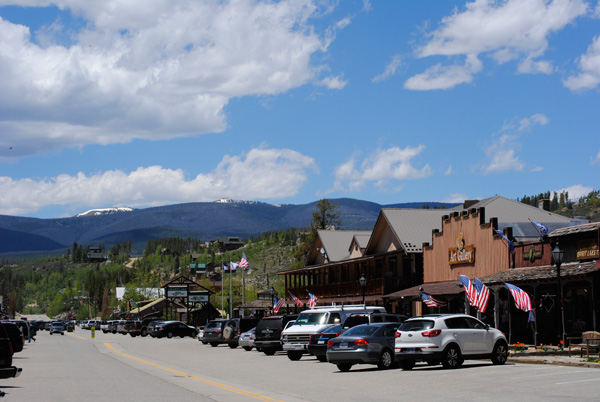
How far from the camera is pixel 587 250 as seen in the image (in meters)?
30.4

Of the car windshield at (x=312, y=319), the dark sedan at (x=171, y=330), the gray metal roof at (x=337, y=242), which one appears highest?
the gray metal roof at (x=337, y=242)

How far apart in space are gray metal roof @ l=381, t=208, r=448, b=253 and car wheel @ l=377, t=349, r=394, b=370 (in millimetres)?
25352

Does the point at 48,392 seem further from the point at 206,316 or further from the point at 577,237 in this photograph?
the point at 206,316

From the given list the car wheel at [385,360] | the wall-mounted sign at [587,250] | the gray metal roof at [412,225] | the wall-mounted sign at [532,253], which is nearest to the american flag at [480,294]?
the wall-mounted sign at [587,250]

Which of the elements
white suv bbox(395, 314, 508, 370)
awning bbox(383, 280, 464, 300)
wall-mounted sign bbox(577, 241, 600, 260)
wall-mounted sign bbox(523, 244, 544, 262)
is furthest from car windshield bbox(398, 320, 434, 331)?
awning bbox(383, 280, 464, 300)

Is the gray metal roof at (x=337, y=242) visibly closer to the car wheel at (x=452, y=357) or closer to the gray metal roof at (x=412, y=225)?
the gray metal roof at (x=412, y=225)

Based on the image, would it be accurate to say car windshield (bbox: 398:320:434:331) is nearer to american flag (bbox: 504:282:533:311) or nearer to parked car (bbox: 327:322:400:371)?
parked car (bbox: 327:322:400:371)

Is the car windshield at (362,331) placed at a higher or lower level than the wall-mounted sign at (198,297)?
lower

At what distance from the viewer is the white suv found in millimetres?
22375

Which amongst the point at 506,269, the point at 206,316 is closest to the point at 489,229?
the point at 506,269

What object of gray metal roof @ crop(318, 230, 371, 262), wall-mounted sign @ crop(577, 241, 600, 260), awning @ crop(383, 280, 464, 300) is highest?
gray metal roof @ crop(318, 230, 371, 262)

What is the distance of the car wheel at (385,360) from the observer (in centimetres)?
2386

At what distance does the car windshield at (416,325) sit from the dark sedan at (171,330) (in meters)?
46.5

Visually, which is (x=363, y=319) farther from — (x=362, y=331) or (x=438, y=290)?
(x=438, y=290)
